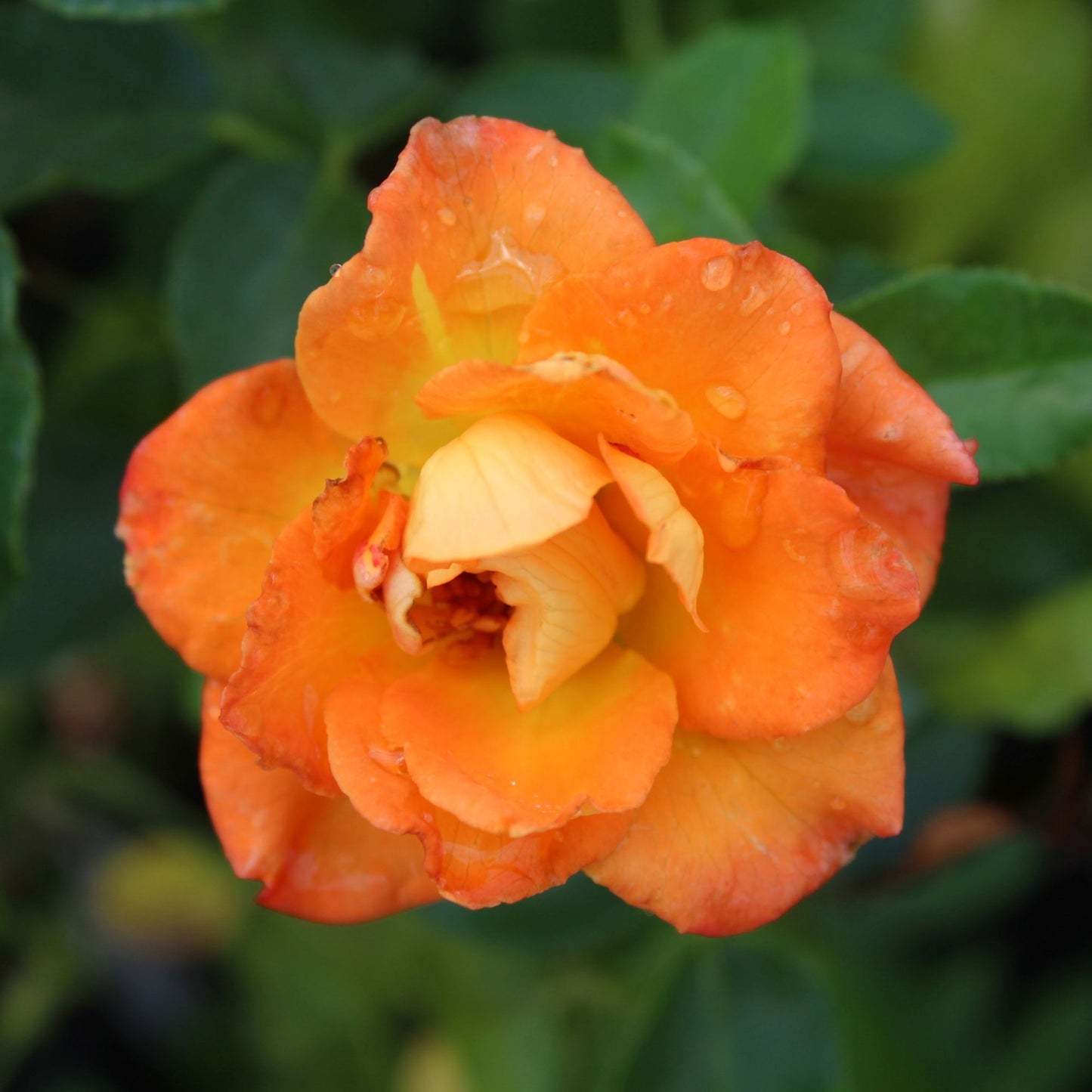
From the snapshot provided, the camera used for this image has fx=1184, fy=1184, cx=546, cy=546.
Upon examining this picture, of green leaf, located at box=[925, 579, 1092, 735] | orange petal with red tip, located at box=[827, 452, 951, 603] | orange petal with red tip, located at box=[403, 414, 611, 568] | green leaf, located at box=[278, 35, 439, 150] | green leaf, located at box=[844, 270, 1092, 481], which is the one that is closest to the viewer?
orange petal with red tip, located at box=[403, 414, 611, 568]

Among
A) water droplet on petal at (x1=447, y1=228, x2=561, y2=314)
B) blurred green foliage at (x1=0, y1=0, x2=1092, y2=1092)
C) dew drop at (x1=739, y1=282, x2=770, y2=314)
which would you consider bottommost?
blurred green foliage at (x1=0, y1=0, x2=1092, y2=1092)

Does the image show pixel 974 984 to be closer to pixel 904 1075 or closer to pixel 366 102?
pixel 904 1075

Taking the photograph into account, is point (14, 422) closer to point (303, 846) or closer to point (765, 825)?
point (303, 846)

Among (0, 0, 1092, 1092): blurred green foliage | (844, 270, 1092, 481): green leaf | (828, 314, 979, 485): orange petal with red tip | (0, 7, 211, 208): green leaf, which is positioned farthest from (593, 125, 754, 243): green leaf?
(0, 7, 211, 208): green leaf

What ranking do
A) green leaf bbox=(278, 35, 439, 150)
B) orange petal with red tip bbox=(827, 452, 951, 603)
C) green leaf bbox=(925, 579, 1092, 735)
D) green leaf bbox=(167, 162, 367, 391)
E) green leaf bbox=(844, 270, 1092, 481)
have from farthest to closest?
green leaf bbox=(925, 579, 1092, 735) < green leaf bbox=(278, 35, 439, 150) < green leaf bbox=(167, 162, 367, 391) < green leaf bbox=(844, 270, 1092, 481) < orange petal with red tip bbox=(827, 452, 951, 603)

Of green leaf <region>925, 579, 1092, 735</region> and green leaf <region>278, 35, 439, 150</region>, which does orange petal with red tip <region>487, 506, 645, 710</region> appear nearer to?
green leaf <region>278, 35, 439, 150</region>

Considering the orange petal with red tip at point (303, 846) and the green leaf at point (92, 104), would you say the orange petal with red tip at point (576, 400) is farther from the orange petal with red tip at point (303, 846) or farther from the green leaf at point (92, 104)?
the green leaf at point (92, 104)

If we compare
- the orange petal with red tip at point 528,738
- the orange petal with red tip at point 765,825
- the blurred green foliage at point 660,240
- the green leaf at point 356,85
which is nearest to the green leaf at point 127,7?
the blurred green foliage at point 660,240
